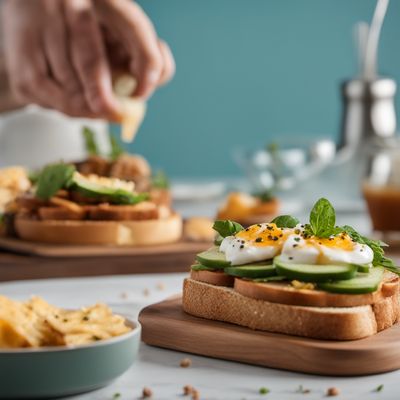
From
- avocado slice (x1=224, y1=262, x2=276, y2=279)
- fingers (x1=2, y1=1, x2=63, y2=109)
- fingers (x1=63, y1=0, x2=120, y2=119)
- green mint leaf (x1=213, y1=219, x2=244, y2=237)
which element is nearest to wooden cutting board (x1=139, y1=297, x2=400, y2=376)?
avocado slice (x1=224, y1=262, x2=276, y2=279)

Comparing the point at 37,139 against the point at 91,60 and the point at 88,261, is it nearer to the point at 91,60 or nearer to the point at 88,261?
the point at 91,60

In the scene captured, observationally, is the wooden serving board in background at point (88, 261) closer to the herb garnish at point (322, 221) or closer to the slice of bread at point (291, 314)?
the slice of bread at point (291, 314)

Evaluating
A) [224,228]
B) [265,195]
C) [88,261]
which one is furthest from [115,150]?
[224,228]

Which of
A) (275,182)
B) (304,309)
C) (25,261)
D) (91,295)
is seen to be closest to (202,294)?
(304,309)

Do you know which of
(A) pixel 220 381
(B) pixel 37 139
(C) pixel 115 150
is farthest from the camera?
(B) pixel 37 139

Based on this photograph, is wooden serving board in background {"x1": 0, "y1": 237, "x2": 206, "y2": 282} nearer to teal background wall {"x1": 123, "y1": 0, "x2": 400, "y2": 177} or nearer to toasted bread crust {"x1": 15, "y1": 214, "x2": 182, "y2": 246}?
toasted bread crust {"x1": 15, "y1": 214, "x2": 182, "y2": 246}

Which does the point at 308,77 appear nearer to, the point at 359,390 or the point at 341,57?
the point at 341,57
